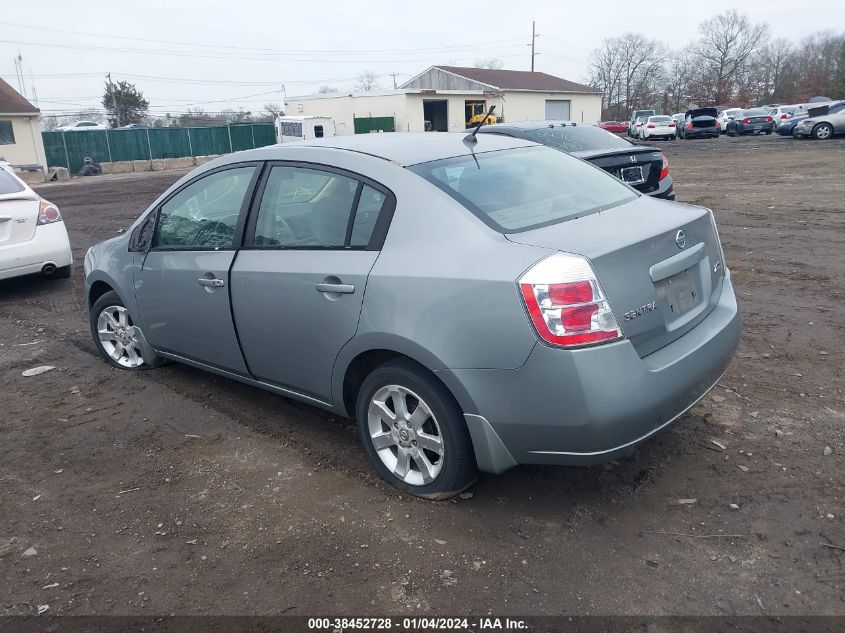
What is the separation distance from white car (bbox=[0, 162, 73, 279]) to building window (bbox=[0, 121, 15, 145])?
2920 cm

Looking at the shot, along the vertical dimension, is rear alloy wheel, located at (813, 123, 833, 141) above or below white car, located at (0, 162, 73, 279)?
above

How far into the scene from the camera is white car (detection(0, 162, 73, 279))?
24.5ft

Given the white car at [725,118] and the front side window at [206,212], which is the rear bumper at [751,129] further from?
the front side window at [206,212]

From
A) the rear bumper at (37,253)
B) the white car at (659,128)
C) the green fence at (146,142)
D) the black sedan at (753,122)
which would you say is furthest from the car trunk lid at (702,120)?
the rear bumper at (37,253)

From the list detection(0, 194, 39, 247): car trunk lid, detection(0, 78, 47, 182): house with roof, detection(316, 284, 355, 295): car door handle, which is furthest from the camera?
detection(0, 78, 47, 182): house with roof

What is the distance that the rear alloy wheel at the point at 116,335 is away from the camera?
5156mm

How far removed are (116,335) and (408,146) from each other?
294 cm

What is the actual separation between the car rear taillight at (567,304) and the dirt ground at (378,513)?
0.94 m

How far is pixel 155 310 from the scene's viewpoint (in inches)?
184

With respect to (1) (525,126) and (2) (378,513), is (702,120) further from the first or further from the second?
(2) (378,513)

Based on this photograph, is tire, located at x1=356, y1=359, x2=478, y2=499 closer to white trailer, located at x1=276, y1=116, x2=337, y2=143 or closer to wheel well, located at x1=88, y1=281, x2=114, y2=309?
wheel well, located at x1=88, y1=281, x2=114, y2=309

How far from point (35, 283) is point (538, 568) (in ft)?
26.0

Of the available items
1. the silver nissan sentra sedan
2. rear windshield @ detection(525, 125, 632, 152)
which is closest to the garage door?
rear windshield @ detection(525, 125, 632, 152)

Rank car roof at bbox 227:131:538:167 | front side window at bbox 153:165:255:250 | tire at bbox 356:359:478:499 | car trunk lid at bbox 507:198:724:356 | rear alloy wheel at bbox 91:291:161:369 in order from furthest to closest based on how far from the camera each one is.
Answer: rear alloy wheel at bbox 91:291:161:369, front side window at bbox 153:165:255:250, car roof at bbox 227:131:538:167, tire at bbox 356:359:478:499, car trunk lid at bbox 507:198:724:356
